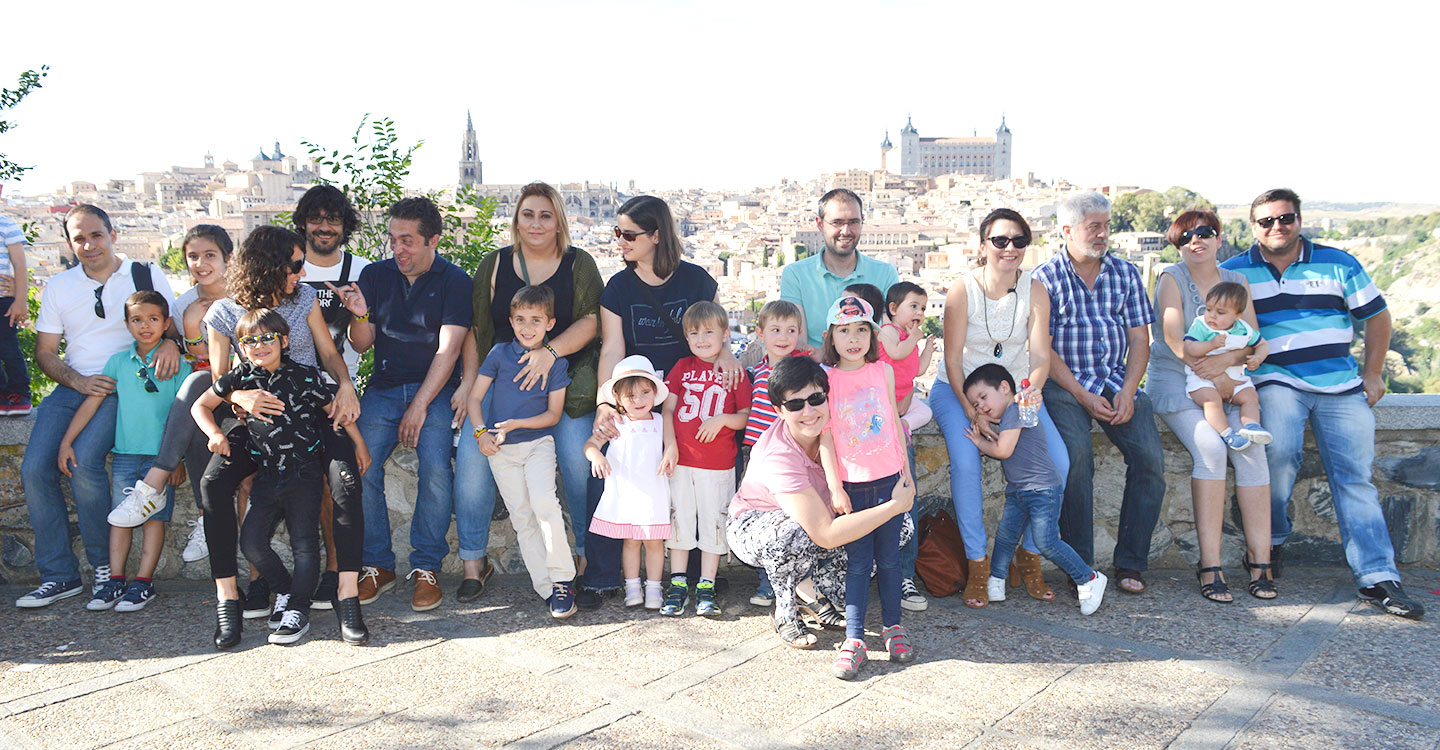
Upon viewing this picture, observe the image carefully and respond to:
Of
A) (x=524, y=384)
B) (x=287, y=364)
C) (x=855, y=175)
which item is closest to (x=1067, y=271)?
(x=524, y=384)

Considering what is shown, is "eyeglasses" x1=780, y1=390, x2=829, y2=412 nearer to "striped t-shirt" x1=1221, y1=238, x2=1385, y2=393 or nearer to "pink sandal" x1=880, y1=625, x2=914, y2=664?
"pink sandal" x1=880, y1=625, x2=914, y2=664

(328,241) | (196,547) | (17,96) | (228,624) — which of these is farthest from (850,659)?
(17,96)

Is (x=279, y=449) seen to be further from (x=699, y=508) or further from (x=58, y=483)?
(x=699, y=508)

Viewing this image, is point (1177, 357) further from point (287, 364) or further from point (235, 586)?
point (235, 586)

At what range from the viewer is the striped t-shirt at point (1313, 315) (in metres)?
3.52

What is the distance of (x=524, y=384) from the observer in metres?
3.33

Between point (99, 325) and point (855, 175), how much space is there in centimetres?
14084

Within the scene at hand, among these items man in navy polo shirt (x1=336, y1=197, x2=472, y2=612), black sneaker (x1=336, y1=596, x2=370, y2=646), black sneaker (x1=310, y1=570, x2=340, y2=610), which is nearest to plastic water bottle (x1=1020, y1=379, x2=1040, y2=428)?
man in navy polo shirt (x1=336, y1=197, x2=472, y2=612)

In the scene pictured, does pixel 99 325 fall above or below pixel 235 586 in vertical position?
above

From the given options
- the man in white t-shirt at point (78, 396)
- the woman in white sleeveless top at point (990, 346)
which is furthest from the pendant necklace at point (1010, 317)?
the man in white t-shirt at point (78, 396)

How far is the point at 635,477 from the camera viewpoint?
326 cm

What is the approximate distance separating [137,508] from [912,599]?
2.73 metres

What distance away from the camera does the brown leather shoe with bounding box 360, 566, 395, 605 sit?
3.36 meters

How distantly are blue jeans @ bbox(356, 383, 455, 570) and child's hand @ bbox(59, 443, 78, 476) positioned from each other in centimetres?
103
